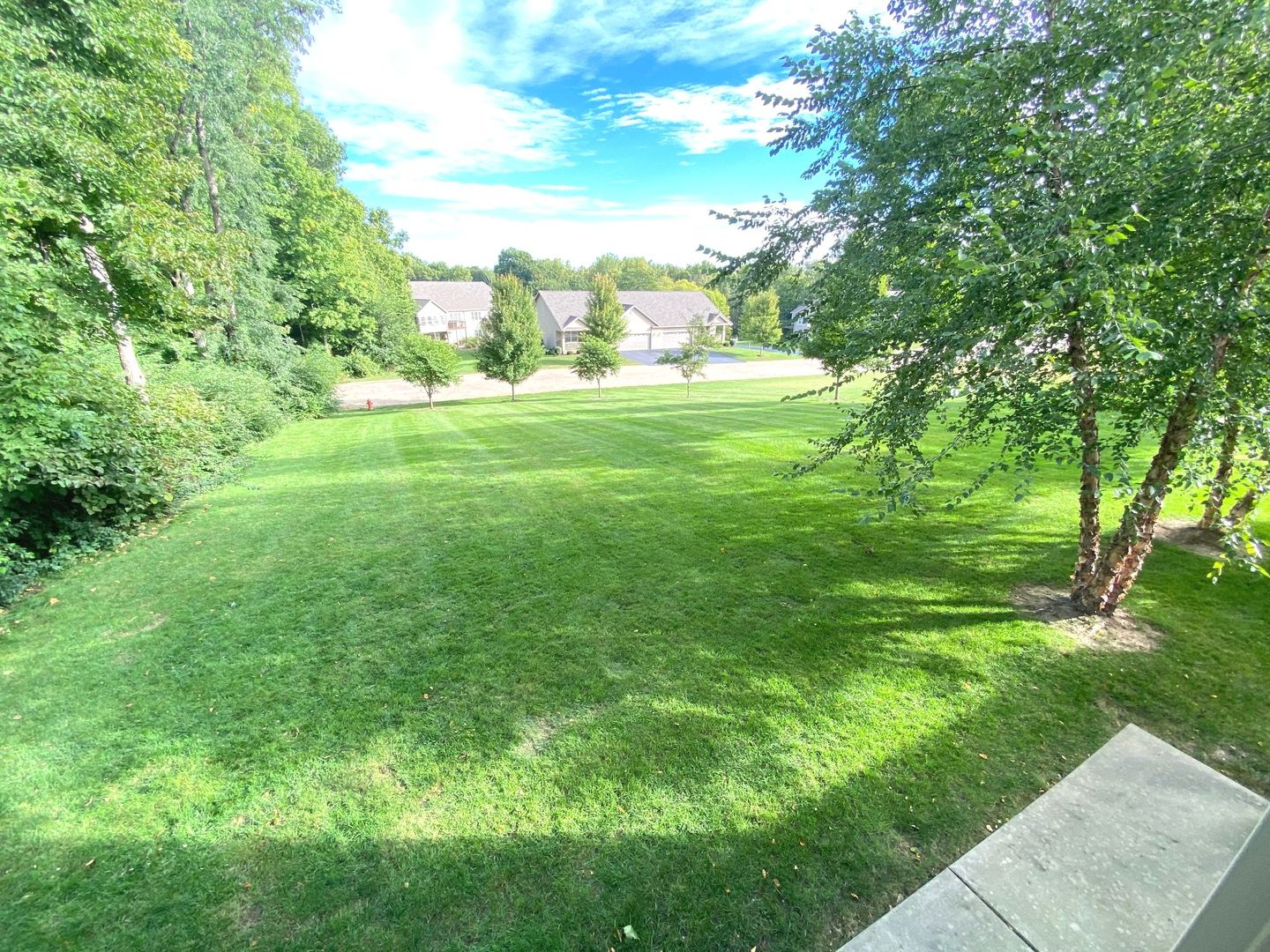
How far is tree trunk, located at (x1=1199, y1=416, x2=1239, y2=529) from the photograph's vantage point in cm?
306

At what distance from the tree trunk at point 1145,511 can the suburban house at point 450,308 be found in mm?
64886

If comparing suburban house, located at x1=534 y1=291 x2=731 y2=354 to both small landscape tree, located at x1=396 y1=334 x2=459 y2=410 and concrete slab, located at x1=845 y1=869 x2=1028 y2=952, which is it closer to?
small landscape tree, located at x1=396 y1=334 x2=459 y2=410

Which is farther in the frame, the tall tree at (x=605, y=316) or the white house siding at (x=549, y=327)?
the white house siding at (x=549, y=327)

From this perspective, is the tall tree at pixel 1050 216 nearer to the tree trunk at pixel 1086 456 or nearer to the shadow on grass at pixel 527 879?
the tree trunk at pixel 1086 456

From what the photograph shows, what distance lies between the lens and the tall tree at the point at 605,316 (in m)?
39.3

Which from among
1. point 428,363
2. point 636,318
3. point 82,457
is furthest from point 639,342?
point 82,457

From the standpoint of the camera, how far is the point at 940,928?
84.5 inches

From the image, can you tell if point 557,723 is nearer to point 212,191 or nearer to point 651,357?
point 212,191

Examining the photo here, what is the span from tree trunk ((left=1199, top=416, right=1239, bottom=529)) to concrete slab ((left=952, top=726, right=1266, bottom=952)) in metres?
1.49

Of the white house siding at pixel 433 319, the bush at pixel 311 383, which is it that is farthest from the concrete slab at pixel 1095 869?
the white house siding at pixel 433 319

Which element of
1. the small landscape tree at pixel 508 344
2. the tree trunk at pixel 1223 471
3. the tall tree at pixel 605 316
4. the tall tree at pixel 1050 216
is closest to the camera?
the tall tree at pixel 1050 216

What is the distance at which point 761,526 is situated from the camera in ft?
22.7

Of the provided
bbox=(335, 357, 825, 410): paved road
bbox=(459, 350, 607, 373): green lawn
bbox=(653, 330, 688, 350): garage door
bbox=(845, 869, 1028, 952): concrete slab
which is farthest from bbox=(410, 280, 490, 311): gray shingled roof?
bbox=(845, 869, 1028, 952): concrete slab

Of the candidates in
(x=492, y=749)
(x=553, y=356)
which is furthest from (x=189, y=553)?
(x=553, y=356)
